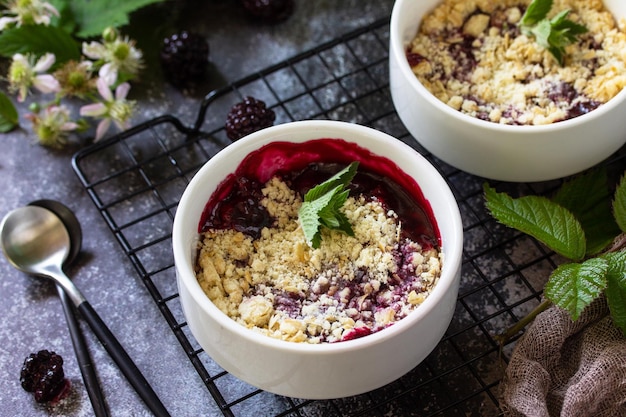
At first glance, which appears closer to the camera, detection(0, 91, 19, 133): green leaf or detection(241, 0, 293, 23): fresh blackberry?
detection(0, 91, 19, 133): green leaf

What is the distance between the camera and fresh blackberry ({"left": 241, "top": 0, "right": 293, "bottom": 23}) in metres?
1.90

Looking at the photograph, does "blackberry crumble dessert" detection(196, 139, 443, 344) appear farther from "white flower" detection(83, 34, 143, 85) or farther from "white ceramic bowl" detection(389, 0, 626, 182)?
"white flower" detection(83, 34, 143, 85)

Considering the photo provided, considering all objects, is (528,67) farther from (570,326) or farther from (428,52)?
(570,326)

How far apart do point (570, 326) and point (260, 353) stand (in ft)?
1.63

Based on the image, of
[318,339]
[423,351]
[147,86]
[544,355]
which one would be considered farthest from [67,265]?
[544,355]

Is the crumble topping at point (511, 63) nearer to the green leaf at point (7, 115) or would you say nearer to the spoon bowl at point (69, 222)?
the spoon bowl at point (69, 222)

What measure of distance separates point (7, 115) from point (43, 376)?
58 centimetres

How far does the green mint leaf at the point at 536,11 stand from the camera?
1.62 meters

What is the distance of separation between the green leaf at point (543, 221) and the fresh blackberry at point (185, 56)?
0.66 metres

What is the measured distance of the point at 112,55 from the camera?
1747 millimetres

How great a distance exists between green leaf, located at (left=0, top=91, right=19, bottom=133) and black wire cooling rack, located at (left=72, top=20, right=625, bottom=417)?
0.57ft

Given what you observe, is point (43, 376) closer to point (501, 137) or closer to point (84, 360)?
point (84, 360)

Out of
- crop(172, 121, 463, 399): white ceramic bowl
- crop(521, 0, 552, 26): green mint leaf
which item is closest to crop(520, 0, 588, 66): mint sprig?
crop(521, 0, 552, 26): green mint leaf

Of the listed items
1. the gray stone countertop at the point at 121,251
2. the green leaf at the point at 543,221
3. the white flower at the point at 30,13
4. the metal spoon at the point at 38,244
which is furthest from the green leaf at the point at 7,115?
the green leaf at the point at 543,221
